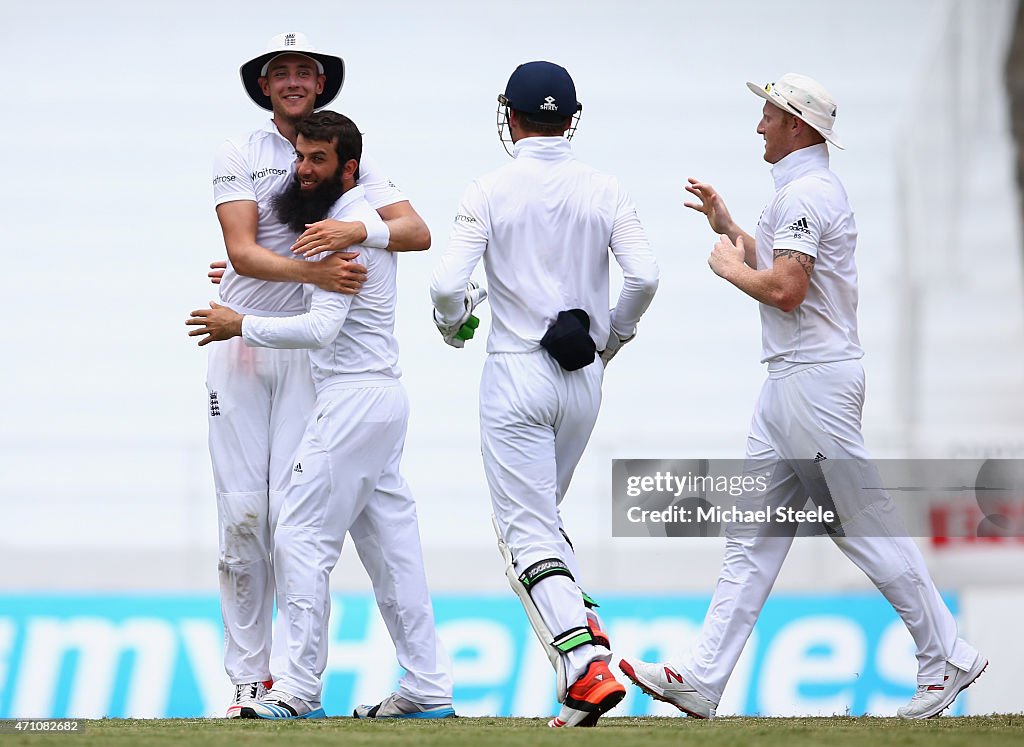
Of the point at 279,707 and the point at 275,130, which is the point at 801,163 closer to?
the point at 275,130

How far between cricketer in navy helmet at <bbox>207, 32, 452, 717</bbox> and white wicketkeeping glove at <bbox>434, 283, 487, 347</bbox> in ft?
1.09

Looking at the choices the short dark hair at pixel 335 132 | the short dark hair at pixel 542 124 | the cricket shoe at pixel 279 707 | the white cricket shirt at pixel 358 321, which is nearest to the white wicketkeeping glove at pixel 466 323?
the white cricket shirt at pixel 358 321

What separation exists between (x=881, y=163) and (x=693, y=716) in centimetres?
521

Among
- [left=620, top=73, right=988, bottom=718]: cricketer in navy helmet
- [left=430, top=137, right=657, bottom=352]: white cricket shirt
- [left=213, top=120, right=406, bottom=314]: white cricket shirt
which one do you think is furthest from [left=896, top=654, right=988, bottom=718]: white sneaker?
[left=213, top=120, right=406, bottom=314]: white cricket shirt

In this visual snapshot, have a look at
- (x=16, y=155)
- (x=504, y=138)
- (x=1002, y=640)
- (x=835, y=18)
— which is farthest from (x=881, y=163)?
(x=504, y=138)

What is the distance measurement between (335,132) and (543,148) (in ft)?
1.70

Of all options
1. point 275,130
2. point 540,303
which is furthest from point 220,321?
point 540,303

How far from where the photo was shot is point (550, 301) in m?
3.68

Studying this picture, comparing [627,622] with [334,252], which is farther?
[627,622]

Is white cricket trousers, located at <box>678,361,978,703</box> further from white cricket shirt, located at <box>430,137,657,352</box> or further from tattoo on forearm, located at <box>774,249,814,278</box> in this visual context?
white cricket shirt, located at <box>430,137,657,352</box>

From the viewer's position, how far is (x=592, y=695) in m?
3.45

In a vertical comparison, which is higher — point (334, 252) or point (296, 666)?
point (334, 252)

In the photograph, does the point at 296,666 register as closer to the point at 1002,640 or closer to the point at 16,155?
the point at 1002,640

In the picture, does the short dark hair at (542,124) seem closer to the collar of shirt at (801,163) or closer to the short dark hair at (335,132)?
the short dark hair at (335,132)
